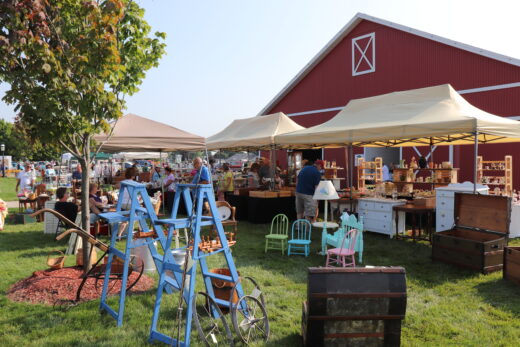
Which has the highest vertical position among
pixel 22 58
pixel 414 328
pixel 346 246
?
pixel 22 58

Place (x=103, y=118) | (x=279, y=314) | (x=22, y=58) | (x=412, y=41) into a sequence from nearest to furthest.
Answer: (x=279, y=314) < (x=22, y=58) < (x=103, y=118) < (x=412, y=41)

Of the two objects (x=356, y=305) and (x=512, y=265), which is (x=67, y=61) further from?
(x=512, y=265)

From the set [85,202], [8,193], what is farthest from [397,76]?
[8,193]

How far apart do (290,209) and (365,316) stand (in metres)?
8.01

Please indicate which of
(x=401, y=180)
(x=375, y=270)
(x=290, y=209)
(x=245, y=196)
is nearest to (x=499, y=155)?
(x=401, y=180)

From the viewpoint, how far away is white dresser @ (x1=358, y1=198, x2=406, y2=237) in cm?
872

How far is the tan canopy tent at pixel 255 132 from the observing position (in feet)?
38.1

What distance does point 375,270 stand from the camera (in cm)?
322

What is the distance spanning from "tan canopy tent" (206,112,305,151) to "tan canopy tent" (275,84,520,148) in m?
0.81

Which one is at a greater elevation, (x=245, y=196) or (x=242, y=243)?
(x=245, y=196)

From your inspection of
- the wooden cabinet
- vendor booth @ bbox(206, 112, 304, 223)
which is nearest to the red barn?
the wooden cabinet

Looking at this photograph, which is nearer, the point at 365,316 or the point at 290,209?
the point at 365,316

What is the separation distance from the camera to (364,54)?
1781cm

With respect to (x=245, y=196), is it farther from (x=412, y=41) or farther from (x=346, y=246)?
(x=412, y=41)
